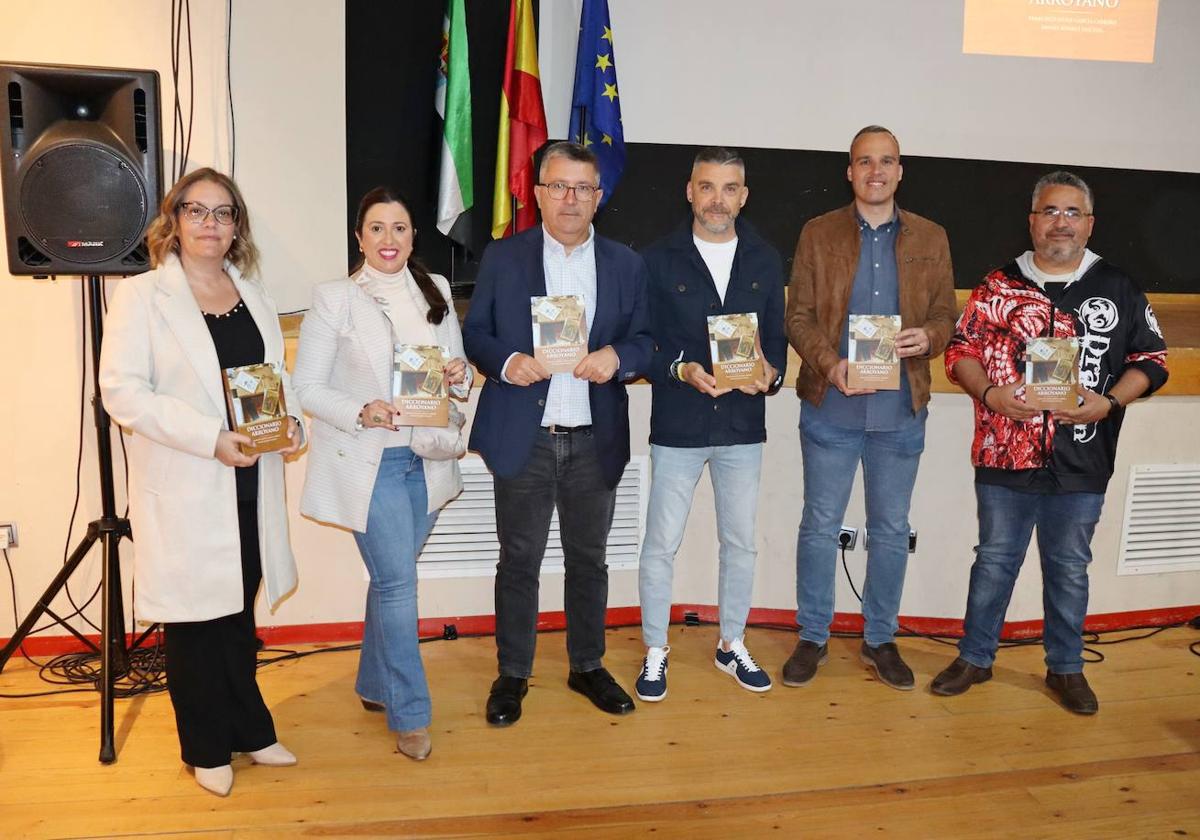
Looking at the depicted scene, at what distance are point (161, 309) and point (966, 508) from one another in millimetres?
2994

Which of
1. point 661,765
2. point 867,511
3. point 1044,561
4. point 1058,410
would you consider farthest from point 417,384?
point 1044,561

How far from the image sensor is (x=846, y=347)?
3.33 m

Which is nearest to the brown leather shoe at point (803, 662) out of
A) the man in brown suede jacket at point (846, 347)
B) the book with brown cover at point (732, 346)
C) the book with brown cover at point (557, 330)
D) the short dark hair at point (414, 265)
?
the man in brown suede jacket at point (846, 347)

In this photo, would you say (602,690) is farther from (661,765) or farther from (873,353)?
(873,353)

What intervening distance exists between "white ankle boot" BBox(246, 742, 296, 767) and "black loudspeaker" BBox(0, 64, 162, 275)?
4.65 ft

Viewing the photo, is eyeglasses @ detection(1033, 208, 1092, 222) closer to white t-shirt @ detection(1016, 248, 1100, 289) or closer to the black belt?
white t-shirt @ detection(1016, 248, 1100, 289)

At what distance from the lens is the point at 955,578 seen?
3.96m

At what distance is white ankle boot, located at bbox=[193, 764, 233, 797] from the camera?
2646mm

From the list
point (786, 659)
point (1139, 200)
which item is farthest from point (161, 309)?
point (1139, 200)

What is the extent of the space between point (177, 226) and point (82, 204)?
17.4 inches

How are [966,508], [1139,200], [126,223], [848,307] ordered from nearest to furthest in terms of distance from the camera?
[126,223] → [848,307] → [966,508] → [1139,200]

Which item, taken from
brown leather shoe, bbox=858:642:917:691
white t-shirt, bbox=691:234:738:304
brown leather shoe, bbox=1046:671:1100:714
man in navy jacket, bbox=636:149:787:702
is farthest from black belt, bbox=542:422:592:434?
brown leather shoe, bbox=1046:671:1100:714

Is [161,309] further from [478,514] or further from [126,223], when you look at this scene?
[478,514]

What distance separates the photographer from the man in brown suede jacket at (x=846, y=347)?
3.23m
